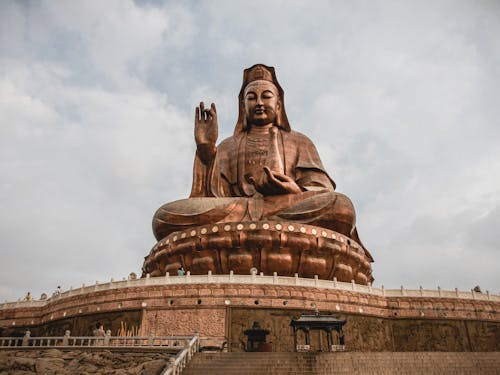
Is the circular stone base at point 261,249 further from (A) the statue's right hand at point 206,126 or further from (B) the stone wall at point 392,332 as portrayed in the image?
(A) the statue's right hand at point 206,126

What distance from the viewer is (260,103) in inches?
867

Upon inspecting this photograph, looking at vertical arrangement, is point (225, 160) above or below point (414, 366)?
above

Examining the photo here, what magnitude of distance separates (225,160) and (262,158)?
5.58ft

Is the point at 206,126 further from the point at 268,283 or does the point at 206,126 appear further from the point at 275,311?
the point at 275,311

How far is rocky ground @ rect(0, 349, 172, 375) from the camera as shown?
28.0 feet

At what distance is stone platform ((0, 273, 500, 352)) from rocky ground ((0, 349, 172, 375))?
3.94 m

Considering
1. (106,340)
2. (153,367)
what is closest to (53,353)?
(106,340)

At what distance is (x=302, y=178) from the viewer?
20.7 meters

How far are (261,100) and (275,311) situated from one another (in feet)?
37.0

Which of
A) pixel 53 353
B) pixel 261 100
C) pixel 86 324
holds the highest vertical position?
pixel 261 100

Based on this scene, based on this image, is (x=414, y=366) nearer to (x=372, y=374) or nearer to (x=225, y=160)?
(x=372, y=374)

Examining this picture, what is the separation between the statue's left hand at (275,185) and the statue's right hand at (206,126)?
118 inches

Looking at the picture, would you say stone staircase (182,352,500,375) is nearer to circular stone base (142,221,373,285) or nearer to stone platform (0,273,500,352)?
stone platform (0,273,500,352)

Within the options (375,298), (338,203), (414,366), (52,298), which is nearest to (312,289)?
(375,298)
